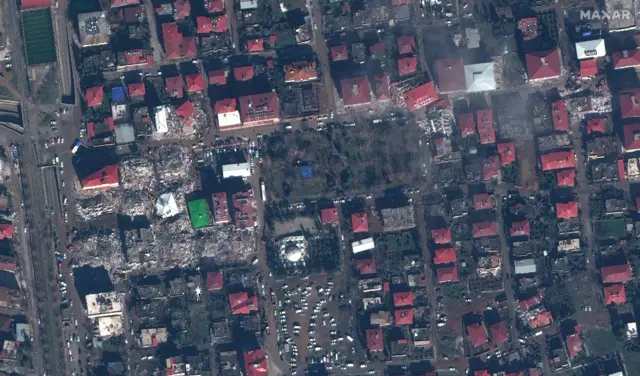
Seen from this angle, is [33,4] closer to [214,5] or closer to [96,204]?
[214,5]

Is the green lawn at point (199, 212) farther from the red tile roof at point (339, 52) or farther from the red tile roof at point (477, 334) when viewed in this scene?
the red tile roof at point (477, 334)

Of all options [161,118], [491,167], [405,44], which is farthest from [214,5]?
[491,167]

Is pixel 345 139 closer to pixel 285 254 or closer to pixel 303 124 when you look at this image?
pixel 303 124

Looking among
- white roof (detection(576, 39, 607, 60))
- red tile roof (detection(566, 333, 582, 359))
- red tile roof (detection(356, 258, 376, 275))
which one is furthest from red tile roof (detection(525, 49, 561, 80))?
red tile roof (detection(566, 333, 582, 359))

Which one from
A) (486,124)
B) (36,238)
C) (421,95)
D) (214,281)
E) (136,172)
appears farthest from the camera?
(36,238)

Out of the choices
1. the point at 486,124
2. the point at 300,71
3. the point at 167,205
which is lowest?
the point at 167,205

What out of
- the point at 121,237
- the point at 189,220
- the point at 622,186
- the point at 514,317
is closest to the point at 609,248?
the point at 622,186
